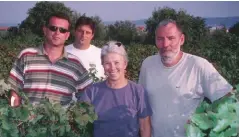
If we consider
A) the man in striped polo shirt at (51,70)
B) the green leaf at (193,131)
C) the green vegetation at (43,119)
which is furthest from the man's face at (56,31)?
the green leaf at (193,131)

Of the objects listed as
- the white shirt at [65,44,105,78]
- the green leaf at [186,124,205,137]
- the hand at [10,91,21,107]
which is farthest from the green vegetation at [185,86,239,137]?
the white shirt at [65,44,105,78]

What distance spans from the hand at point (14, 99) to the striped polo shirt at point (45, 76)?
1.63 ft

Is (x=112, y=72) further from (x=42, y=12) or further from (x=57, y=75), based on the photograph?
(x=42, y=12)

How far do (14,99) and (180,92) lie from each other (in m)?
1.29

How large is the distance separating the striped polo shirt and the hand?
1.63 ft

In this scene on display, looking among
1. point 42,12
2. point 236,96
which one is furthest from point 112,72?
point 42,12

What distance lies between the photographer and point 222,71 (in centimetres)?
414

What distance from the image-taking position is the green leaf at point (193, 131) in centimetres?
153

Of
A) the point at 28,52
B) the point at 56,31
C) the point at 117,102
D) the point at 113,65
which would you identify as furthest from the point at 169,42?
the point at 28,52

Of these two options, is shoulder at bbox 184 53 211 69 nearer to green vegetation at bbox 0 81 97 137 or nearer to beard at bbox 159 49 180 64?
beard at bbox 159 49 180 64

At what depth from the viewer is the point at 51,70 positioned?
333 centimetres

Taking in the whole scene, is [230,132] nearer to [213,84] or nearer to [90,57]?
[213,84]

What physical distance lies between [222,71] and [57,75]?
6.48 ft

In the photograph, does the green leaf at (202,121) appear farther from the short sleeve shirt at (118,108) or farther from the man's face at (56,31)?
the man's face at (56,31)
